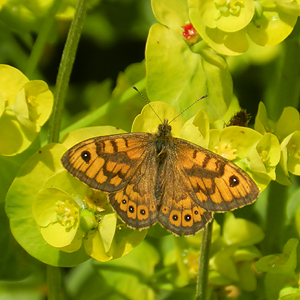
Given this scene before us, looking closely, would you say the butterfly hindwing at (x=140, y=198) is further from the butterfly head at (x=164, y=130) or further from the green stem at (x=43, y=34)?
the green stem at (x=43, y=34)

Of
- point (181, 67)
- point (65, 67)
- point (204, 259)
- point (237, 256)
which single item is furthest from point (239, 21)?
point (237, 256)

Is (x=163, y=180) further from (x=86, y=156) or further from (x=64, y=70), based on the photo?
(x=64, y=70)

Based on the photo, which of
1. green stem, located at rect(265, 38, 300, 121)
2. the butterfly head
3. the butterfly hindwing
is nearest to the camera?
the butterfly hindwing

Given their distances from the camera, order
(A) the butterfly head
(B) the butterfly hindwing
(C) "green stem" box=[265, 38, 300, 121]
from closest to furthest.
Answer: (B) the butterfly hindwing
(A) the butterfly head
(C) "green stem" box=[265, 38, 300, 121]

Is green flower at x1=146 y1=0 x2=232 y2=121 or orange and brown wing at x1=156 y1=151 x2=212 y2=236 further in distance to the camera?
green flower at x1=146 y1=0 x2=232 y2=121

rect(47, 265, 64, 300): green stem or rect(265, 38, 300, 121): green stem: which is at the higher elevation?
rect(265, 38, 300, 121): green stem

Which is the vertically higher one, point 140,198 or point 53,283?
point 140,198

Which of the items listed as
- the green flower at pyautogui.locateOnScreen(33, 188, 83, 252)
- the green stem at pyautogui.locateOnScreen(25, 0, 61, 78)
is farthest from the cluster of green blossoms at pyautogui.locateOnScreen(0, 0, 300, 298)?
the green stem at pyautogui.locateOnScreen(25, 0, 61, 78)

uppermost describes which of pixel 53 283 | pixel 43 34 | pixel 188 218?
pixel 43 34

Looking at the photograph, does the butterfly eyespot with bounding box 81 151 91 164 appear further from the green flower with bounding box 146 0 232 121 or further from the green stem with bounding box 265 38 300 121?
the green stem with bounding box 265 38 300 121
